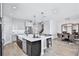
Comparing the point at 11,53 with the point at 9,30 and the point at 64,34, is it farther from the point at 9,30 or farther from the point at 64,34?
the point at 64,34

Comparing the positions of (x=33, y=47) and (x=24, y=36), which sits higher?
(x=24, y=36)

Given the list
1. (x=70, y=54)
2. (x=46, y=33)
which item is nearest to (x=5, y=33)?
(x=46, y=33)

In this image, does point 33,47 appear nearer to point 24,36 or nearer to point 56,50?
point 24,36

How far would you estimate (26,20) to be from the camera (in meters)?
1.62

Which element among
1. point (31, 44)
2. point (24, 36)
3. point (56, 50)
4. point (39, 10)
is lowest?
point (56, 50)

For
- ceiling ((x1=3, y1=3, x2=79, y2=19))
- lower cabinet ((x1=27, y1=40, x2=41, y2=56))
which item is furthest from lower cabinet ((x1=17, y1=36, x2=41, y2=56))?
ceiling ((x1=3, y1=3, x2=79, y2=19))

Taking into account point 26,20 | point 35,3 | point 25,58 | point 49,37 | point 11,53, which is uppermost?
point 35,3

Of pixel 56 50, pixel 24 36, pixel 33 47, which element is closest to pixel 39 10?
pixel 24 36

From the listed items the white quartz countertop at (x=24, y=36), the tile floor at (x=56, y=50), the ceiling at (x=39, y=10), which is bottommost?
the tile floor at (x=56, y=50)

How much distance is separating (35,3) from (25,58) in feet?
3.37

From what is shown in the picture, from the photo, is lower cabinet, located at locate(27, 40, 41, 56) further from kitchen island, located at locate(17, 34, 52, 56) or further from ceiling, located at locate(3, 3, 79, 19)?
ceiling, located at locate(3, 3, 79, 19)

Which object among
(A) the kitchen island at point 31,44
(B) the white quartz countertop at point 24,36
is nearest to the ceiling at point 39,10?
(B) the white quartz countertop at point 24,36

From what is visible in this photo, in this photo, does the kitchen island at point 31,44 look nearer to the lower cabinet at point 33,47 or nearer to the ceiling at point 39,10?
the lower cabinet at point 33,47

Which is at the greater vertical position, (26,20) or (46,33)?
(26,20)
